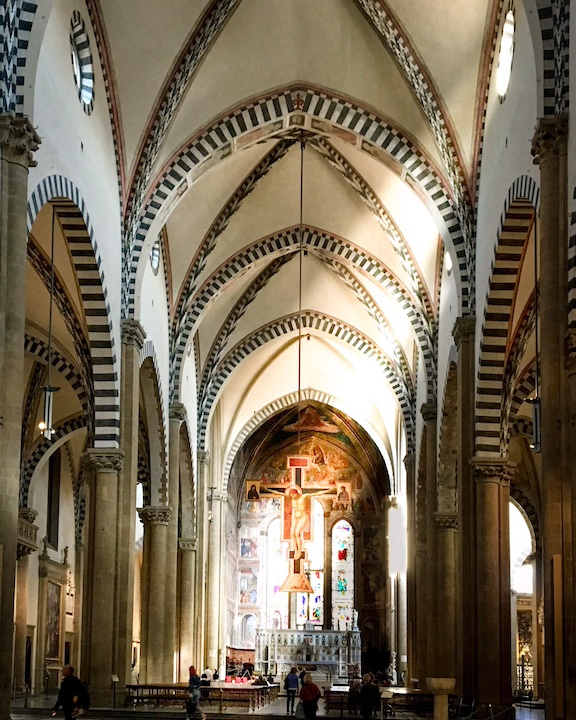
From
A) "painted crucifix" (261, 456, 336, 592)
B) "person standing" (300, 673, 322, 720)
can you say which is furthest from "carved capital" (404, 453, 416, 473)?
"person standing" (300, 673, 322, 720)

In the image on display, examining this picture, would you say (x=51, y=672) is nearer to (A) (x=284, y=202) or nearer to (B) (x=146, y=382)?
(B) (x=146, y=382)

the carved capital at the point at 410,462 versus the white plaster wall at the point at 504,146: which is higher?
the white plaster wall at the point at 504,146

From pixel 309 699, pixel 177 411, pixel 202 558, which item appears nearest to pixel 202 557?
pixel 202 558

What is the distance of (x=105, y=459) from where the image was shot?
A: 835 inches

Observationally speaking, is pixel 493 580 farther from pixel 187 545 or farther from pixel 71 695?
pixel 187 545

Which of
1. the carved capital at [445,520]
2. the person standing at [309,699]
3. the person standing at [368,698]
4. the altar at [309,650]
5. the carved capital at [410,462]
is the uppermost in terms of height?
the carved capital at [410,462]

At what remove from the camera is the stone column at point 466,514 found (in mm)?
19842

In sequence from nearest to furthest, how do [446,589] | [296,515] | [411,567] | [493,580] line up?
1. [493,580]
2. [446,589]
3. [411,567]
4. [296,515]

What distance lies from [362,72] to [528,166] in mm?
6984

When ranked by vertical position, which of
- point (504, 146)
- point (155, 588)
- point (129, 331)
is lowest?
point (155, 588)

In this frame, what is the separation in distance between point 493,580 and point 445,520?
677 centimetres

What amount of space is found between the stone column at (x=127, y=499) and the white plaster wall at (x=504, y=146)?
630 cm

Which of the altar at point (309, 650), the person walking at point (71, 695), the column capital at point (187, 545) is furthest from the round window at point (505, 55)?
the altar at point (309, 650)

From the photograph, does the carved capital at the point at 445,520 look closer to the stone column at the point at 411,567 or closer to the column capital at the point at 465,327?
the stone column at the point at 411,567
